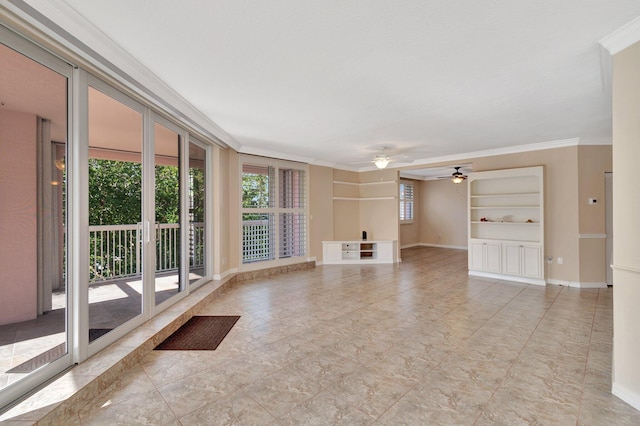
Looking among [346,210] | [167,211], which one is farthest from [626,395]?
[346,210]

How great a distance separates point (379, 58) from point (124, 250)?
9.89ft

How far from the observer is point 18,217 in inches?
77.2

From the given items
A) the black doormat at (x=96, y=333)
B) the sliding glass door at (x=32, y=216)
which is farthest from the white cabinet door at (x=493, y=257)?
the sliding glass door at (x=32, y=216)

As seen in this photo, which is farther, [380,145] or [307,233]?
[307,233]

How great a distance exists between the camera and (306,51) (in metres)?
2.38

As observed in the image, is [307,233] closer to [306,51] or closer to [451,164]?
[451,164]

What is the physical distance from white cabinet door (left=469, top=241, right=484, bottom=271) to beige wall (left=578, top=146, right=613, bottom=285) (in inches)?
61.8

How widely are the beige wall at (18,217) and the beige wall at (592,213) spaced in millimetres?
7330

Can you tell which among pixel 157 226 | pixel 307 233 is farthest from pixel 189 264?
pixel 307 233

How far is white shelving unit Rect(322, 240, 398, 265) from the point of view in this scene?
7621 mm

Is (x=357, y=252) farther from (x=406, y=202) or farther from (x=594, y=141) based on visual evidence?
(x=594, y=141)

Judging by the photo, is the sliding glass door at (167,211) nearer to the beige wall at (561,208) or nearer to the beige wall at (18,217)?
the beige wall at (18,217)

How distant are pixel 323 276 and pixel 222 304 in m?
2.40

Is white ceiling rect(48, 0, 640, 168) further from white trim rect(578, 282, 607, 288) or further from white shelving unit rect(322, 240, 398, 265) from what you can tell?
white shelving unit rect(322, 240, 398, 265)
